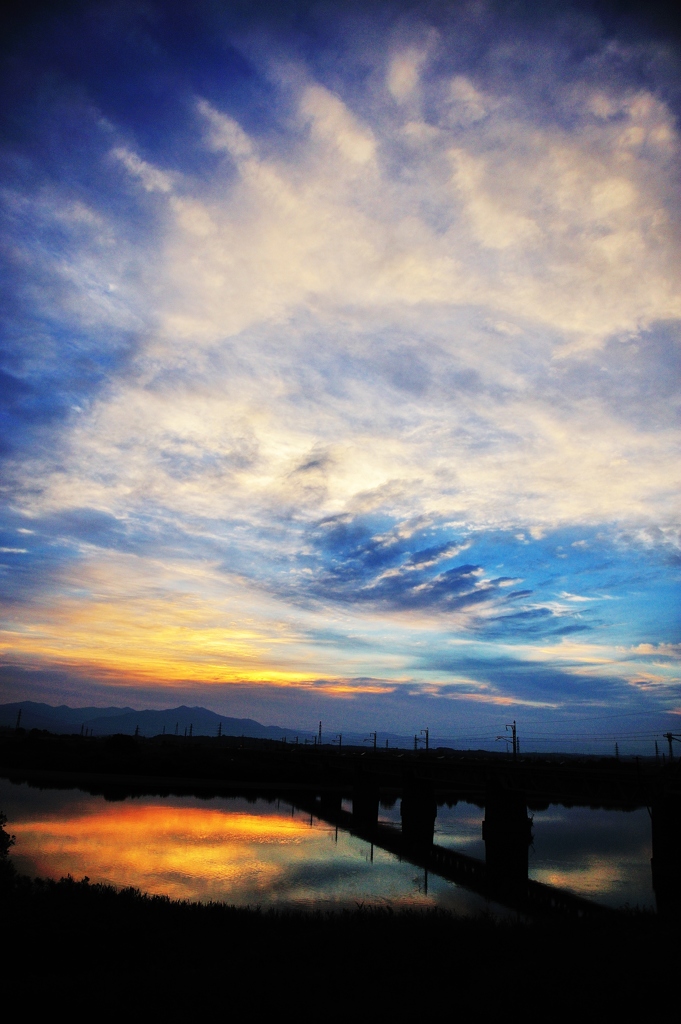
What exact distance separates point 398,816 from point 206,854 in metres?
40.2

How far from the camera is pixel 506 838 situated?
4516 cm

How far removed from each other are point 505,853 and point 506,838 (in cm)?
169

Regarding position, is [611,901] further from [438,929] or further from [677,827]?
[438,929]

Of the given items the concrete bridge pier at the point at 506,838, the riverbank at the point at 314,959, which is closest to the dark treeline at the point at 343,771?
the concrete bridge pier at the point at 506,838

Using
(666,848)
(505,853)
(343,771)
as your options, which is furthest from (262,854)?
(343,771)

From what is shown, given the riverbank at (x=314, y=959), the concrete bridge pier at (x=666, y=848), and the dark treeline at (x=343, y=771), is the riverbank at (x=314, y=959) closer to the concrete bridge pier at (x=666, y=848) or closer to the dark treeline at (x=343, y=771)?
the concrete bridge pier at (x=666, y=848)

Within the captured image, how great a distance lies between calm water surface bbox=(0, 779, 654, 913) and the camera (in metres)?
32.6

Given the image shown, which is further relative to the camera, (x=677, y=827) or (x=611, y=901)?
(x=677, y=827)

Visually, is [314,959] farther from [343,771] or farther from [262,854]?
[343,771]

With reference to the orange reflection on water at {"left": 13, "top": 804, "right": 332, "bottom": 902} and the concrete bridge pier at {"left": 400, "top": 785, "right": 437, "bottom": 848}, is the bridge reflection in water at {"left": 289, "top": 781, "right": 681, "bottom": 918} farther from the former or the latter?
the orange reflection on water at {"left": 13, "top": 804, "right": 332, "bottom": 902}

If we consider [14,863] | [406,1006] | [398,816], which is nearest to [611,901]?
[406,1006]

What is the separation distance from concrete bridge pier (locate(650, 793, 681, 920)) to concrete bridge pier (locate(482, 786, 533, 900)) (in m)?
8.29

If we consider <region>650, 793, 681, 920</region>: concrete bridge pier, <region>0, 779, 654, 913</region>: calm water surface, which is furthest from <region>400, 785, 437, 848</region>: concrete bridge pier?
<region>650, 793, 681, 920</region>: concrete bridge pier

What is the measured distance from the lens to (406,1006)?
48.9ft
